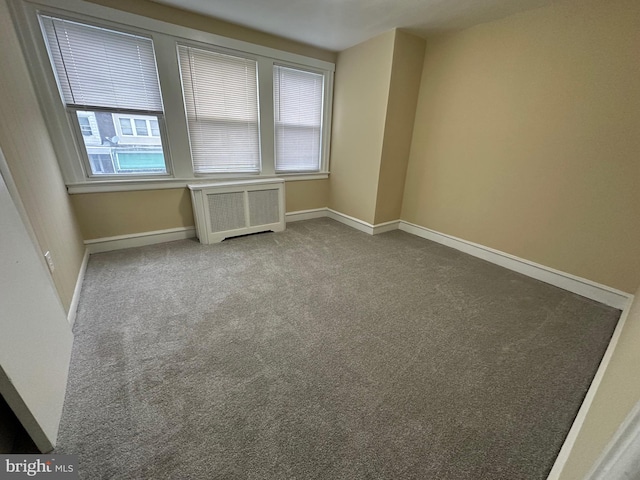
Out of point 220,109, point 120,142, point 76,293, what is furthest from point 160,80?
point 76,293

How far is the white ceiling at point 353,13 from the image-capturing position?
7.31 feet

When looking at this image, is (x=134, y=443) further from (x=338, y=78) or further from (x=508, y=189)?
(x=338, y=78)

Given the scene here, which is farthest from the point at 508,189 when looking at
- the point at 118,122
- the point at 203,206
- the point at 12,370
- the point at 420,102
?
the point at 118,122

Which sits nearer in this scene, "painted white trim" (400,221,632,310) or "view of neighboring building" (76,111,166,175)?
"painted white trim" (400,221,632,310)

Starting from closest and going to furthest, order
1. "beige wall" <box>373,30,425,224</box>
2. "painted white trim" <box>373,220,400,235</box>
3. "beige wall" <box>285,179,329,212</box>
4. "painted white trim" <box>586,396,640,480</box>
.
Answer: "painted white trim" <box>586,396,640,480</box> < "beige wall" <box>373,30,425,224</box> < "painted white trim" <box>373,220,400,235</box> < "beige wall" <box>285,179,329,212</box>

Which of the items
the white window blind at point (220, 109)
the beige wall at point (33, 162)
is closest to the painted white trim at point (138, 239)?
the beige wall at point (33, 162)

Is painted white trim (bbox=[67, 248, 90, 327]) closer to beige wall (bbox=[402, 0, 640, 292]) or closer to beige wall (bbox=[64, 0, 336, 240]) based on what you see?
beige wall (bbox=[64, 0, 336, 240])

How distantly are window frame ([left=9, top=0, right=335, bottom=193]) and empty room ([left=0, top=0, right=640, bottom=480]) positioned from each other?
0.7 inches

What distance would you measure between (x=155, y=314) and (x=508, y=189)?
3.46 metres

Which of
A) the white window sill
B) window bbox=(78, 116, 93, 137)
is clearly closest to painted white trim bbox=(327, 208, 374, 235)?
the white window sill

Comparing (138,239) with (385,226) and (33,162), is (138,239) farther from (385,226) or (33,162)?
(385,226)

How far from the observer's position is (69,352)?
4.78 ft

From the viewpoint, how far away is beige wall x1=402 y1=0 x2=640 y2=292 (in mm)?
1941

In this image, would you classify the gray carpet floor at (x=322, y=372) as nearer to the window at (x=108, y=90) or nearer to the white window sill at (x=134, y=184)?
the white window sill at (x=134, y=184)
